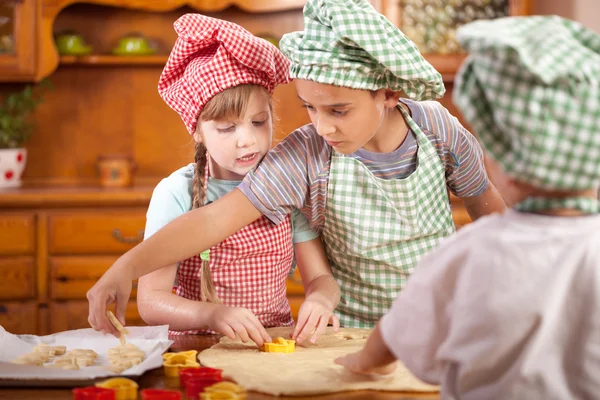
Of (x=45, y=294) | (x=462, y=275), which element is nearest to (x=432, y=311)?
(x=462, y=275)

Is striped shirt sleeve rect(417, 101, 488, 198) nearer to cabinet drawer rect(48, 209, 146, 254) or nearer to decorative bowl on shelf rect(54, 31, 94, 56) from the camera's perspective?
cabinet drawer rect(48, 209, 146, 254)

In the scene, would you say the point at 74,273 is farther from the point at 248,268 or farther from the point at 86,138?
the point at 248,268

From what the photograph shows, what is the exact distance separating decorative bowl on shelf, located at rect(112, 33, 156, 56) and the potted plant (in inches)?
13.3

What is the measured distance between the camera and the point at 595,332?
68cm

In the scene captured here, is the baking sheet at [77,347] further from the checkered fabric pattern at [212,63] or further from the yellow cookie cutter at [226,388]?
the checkered fabric pattern at [212,63]

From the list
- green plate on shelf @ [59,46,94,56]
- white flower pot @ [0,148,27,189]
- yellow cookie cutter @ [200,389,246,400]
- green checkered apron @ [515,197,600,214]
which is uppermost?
green checkered apron @ [515,197,600,214]

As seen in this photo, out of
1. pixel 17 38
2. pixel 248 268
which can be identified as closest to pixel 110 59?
pixel 17 38

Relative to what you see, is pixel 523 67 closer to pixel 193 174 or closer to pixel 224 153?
pixel 224 153

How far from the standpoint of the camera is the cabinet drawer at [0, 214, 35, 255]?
2.74 metres

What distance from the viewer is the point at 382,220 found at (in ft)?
4.31

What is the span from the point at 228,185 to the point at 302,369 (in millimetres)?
530

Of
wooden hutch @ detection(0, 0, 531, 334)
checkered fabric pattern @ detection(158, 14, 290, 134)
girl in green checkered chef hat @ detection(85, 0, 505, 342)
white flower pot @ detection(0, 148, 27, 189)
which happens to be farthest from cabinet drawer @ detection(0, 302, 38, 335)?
girl in green checkered chef hat @ detection(85, 0, 505, 342)

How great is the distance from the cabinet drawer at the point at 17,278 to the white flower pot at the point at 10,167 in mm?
377

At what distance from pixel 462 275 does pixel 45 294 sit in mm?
2377
